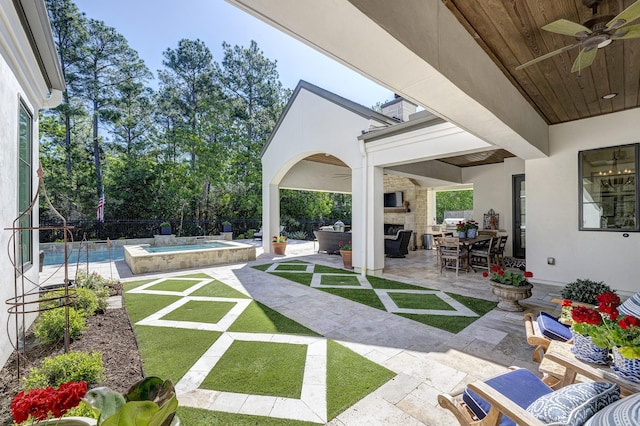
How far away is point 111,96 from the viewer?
54.4 feet

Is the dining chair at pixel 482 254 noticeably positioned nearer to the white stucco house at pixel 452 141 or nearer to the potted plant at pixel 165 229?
the white stucco house at pixel 452 141

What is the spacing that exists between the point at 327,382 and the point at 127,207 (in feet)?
55.3

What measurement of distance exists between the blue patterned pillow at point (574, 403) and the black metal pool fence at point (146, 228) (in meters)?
15.2

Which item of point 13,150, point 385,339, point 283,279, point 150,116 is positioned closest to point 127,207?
point 150,116

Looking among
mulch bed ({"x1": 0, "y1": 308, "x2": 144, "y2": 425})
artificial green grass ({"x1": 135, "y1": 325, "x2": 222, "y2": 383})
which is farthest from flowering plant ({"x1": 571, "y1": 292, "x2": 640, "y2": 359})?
mulch bed ({"x1": 0, "y1": 308, "x2": 144, "y2": 425})

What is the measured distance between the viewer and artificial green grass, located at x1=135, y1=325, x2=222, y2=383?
9.28ft

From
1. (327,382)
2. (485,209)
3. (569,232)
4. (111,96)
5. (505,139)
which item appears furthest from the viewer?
(111,96)

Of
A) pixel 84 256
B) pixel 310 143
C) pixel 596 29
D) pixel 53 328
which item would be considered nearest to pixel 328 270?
pixel 310 143

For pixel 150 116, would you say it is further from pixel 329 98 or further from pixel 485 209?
pixel 485 209

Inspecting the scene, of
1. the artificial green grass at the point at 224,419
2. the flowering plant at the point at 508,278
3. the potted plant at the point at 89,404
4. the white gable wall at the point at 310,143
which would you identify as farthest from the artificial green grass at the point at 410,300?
the potted plant at the point at 89,404

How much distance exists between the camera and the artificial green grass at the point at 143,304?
4.36 m

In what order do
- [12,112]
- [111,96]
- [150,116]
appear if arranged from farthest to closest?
[150,116]
[111,96]
[12,112]

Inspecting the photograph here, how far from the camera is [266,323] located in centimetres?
406

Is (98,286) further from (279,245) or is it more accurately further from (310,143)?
(310,143)
